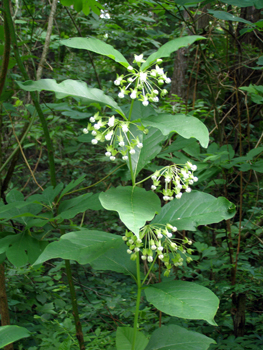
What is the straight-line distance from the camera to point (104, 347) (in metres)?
2.23

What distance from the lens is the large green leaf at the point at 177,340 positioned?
1130mm

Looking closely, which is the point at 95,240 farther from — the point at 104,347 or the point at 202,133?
the point at 104,347

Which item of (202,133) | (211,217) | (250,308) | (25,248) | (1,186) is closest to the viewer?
(202,133)

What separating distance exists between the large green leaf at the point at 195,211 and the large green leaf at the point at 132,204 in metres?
0.24

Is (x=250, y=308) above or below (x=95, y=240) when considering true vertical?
below

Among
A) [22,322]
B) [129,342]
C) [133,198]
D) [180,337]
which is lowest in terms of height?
[22,322]

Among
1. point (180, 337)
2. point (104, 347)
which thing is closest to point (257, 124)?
point (104, 347)

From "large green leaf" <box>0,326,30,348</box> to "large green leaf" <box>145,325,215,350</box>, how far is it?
0.50 metres

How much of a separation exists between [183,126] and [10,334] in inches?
40.4

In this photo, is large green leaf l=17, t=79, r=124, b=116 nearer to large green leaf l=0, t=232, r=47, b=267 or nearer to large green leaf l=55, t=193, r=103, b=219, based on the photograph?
large green leaf l=55, t=193, r=103, b=219

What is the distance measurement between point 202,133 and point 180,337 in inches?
33.1

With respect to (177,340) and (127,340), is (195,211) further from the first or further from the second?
(127,340)

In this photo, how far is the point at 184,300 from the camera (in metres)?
0.97

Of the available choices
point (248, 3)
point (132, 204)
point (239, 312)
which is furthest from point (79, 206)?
point (239, 312)
